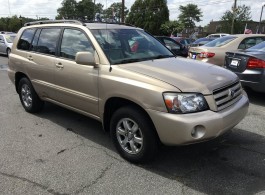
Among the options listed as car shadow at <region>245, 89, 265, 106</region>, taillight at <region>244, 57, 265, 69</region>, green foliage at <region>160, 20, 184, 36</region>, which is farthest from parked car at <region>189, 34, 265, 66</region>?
green foliage at <region>160, 20, 184, 36</region>

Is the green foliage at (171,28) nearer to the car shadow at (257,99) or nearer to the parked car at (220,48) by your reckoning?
the parked car at (220,48)

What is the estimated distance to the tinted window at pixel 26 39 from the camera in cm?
608

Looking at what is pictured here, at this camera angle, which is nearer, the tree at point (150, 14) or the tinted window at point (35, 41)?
the tinted window at point (35, 41)

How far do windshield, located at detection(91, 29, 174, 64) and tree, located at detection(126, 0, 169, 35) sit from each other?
2253 inches

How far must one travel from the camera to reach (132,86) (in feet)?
12.6

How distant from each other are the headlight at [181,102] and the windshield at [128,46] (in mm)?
1107

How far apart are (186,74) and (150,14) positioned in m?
61.7

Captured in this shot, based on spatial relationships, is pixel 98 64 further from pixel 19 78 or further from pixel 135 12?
pixel 135 12

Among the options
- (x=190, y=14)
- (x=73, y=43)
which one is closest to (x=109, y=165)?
(x=73, y=43)

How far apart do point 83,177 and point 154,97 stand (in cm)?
124

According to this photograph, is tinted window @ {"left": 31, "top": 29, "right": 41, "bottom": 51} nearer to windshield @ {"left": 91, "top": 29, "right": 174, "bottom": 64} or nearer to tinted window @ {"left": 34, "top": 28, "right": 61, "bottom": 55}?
tinted window @ {"left": 34, "top": 28, "right": 61, "bottom": 55}

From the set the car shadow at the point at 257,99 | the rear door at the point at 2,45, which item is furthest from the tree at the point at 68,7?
the car shadow at the point at 257,99

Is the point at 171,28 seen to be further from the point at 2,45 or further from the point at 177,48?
the point at 177,48

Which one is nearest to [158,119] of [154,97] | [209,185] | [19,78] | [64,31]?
[154,97]
